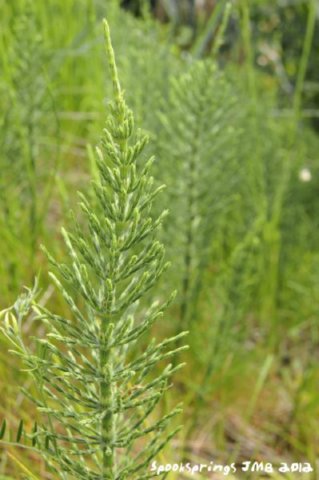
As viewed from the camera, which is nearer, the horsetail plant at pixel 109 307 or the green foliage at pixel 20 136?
the horsetail plant at pixel 109 307

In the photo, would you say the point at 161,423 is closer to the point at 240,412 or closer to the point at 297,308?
the point at 240,412

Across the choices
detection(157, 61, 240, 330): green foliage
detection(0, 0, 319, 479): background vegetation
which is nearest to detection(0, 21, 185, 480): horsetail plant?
detection(0, 0, 319, 479): background vegetation

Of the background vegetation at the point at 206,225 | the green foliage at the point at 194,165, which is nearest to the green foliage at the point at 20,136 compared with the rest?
the background vegetation at the point at 206,225

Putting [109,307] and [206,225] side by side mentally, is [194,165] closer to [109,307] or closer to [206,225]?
[206,225]

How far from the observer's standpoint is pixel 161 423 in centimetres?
57

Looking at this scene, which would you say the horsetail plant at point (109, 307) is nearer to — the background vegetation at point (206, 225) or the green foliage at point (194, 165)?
the background vegetation at point (206, 225)

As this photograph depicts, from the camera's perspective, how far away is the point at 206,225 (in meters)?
1.31

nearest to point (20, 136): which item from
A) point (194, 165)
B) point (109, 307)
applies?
point (194, 165)

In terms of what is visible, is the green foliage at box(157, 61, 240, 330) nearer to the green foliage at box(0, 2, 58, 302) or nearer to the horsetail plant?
the green foliage at box(0, 2, 58, 302)

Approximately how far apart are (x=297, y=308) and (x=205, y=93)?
2.08 ft

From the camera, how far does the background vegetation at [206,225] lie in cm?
120

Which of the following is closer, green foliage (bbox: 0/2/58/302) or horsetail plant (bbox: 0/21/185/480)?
horsetail plant (bbox: 0/21/185/480)

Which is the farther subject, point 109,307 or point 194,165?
point 194,165

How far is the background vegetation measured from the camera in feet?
3.94
